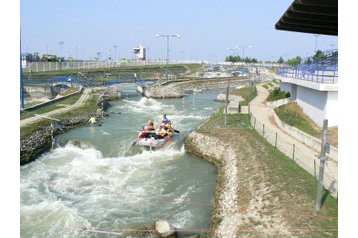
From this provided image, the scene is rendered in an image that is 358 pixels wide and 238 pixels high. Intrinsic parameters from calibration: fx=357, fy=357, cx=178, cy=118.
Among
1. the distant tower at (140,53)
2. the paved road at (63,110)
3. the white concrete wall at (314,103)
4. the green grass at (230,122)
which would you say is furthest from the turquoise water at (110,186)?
the distant tower at (140,53)

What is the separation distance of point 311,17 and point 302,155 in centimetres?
840

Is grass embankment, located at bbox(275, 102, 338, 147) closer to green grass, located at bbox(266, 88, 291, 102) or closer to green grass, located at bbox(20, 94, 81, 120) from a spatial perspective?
green grass, located at bbox(266, 88, 291, 102)

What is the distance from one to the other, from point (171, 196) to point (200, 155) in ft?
26.7

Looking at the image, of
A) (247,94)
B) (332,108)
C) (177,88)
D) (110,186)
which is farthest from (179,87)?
(110,186)

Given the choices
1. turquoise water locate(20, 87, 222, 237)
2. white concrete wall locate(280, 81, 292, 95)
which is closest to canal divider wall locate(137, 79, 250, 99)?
white concrete wall locate(280, 81, 292, 95)

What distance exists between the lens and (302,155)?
66.4 feet

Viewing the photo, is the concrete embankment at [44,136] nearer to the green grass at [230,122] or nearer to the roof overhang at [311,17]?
the green grass at [230,122]

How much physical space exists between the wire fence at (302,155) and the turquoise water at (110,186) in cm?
486

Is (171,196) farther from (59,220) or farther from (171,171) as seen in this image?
(59,220)

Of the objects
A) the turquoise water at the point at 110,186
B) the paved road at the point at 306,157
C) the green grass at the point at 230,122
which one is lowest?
the turquoise water at the point at 110,186

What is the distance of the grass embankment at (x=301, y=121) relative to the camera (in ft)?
74.0

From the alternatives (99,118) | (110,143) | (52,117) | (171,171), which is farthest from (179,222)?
(99,118)
